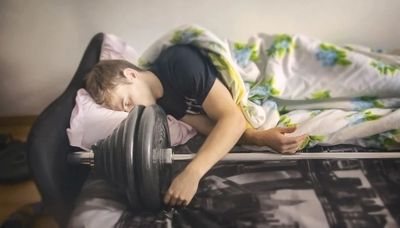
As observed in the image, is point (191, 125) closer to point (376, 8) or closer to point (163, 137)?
point (163, 137)

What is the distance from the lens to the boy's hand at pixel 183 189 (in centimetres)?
69

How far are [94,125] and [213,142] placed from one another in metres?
0.22

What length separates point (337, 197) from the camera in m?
0.70

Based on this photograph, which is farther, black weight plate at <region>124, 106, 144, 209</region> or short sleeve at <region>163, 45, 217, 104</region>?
short sleeve at <region>163, 45, 217, 104</region>

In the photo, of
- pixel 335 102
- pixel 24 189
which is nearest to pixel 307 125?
pixel 335 102

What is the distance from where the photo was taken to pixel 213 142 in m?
0.76

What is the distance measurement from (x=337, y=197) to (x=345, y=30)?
55cm

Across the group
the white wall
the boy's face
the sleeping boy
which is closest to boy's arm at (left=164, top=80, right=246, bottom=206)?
the sleeping boy

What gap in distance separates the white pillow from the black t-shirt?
3 centimetres

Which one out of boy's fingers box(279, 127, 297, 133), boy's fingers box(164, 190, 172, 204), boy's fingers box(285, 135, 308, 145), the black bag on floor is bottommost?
the black bag on floor

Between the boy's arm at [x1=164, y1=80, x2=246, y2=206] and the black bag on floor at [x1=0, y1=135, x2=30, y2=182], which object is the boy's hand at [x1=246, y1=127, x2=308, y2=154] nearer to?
the boy's arm at [x1=164, y1=80, x2=246, y2=206]

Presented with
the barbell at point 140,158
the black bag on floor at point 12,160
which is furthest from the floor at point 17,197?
the barbell at point 140,158

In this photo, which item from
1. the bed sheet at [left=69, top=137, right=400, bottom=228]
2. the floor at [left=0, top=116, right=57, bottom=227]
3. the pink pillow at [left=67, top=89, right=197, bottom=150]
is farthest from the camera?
the floor at [left=0, top=116, right=57, bottom=227]

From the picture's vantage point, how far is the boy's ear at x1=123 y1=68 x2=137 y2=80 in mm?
824
